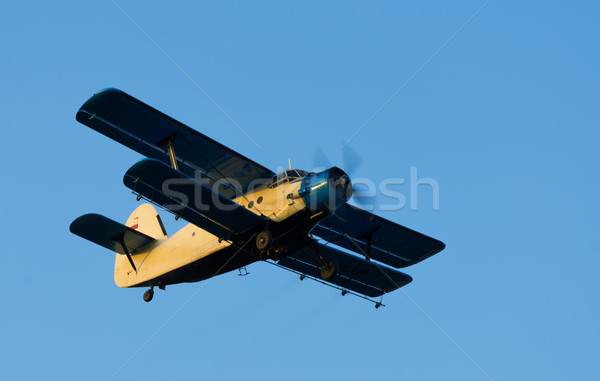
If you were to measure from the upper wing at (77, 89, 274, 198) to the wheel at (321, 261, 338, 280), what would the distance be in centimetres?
346

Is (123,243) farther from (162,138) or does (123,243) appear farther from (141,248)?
(162,138)

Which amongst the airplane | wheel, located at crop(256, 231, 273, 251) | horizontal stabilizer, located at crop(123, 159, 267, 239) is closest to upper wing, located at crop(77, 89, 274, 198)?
the airplane

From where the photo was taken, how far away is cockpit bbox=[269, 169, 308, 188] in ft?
76.8

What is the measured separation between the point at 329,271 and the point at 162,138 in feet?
22.2

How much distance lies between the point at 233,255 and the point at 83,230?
549 cm

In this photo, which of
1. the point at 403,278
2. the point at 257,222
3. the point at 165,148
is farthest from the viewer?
the point at 403,278

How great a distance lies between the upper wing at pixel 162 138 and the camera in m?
22.9

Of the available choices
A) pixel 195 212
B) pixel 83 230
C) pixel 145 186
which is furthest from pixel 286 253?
pixel 83 230

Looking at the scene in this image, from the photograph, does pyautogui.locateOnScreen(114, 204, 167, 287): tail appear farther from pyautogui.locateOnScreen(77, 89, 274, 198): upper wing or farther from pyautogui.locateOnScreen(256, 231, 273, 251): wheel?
pyautogui.locateOnScreen(256, 231, 273, 251): wheel

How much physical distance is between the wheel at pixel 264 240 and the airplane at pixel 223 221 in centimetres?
3

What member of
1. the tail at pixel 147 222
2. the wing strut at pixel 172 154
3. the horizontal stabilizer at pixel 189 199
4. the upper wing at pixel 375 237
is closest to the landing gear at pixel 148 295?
the tail at pixel 147 222

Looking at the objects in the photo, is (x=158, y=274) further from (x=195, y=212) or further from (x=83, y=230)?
(x=195, y=212)

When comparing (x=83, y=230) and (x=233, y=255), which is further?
(x=83, y=230)

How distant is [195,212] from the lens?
22.4 metres
